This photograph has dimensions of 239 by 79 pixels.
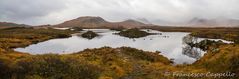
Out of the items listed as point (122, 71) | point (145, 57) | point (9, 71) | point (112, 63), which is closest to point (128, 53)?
point (145, 57)

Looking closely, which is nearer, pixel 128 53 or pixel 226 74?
pixel 226 74

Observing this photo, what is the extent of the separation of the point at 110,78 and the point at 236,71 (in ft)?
40.8

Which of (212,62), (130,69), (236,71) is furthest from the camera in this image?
(130,69)

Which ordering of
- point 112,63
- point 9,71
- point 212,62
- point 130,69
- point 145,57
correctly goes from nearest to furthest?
point 9,71
point 212,62
point 130,69
point 112,63
point 145,57

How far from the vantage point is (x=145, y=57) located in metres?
62.2

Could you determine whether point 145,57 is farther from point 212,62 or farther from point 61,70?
point 61,70

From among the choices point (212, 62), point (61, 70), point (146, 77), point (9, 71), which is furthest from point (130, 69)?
point (9, 71)

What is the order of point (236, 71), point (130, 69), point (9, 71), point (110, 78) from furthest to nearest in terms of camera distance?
point (130, 69), point (110, 78), point (236, 71), point (9, 71)

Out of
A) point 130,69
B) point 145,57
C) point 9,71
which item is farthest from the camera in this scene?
point 145,57

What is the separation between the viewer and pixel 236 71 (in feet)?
100

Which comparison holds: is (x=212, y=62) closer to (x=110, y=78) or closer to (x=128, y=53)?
(x=110, y=78)

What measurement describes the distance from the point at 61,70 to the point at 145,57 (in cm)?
3278

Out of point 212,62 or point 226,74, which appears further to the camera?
point 212,62

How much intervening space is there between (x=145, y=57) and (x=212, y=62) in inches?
963
